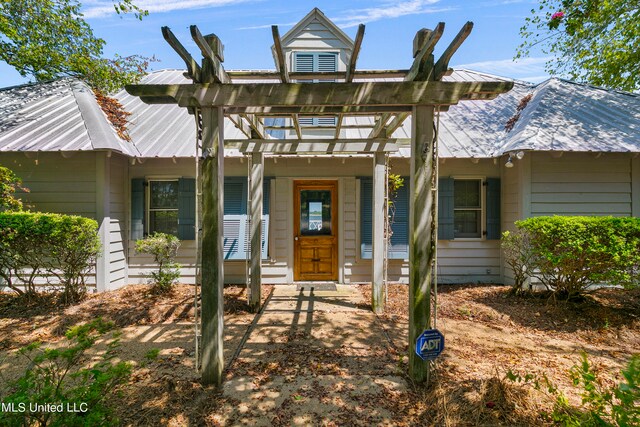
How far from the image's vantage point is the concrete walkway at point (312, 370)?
2537mm

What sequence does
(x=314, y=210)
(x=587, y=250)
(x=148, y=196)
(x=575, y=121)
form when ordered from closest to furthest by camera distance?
1. (x=587, y=250)
2. (x=575, y=121)
3. (x=148, y=196)
4. (x=314, y=210)

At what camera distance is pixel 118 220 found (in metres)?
6.56

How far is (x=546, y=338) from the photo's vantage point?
13.9 feet

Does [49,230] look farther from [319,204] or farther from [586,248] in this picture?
[586,248]

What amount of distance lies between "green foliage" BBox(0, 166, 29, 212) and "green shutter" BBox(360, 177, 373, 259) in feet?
20.2

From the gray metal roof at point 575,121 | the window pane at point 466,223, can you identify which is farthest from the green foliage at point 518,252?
the gray metal roof at point 575,121

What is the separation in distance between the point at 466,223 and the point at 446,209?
2.33ft

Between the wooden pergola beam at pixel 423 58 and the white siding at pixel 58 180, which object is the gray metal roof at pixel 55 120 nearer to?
the white siding at pixel 58 180

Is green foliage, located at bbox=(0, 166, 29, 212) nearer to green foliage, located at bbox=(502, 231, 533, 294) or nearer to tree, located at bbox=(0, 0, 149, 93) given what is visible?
tree, located at bbox=(0, 0, 149, 93)

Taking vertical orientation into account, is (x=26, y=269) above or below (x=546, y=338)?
above

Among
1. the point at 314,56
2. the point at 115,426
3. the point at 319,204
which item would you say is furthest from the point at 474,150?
the point at 115,426

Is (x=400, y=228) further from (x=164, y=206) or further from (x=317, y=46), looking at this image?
(x=164, y=206)

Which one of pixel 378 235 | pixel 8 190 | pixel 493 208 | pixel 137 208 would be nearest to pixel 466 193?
pixel 493 208

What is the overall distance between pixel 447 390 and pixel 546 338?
241 cm
